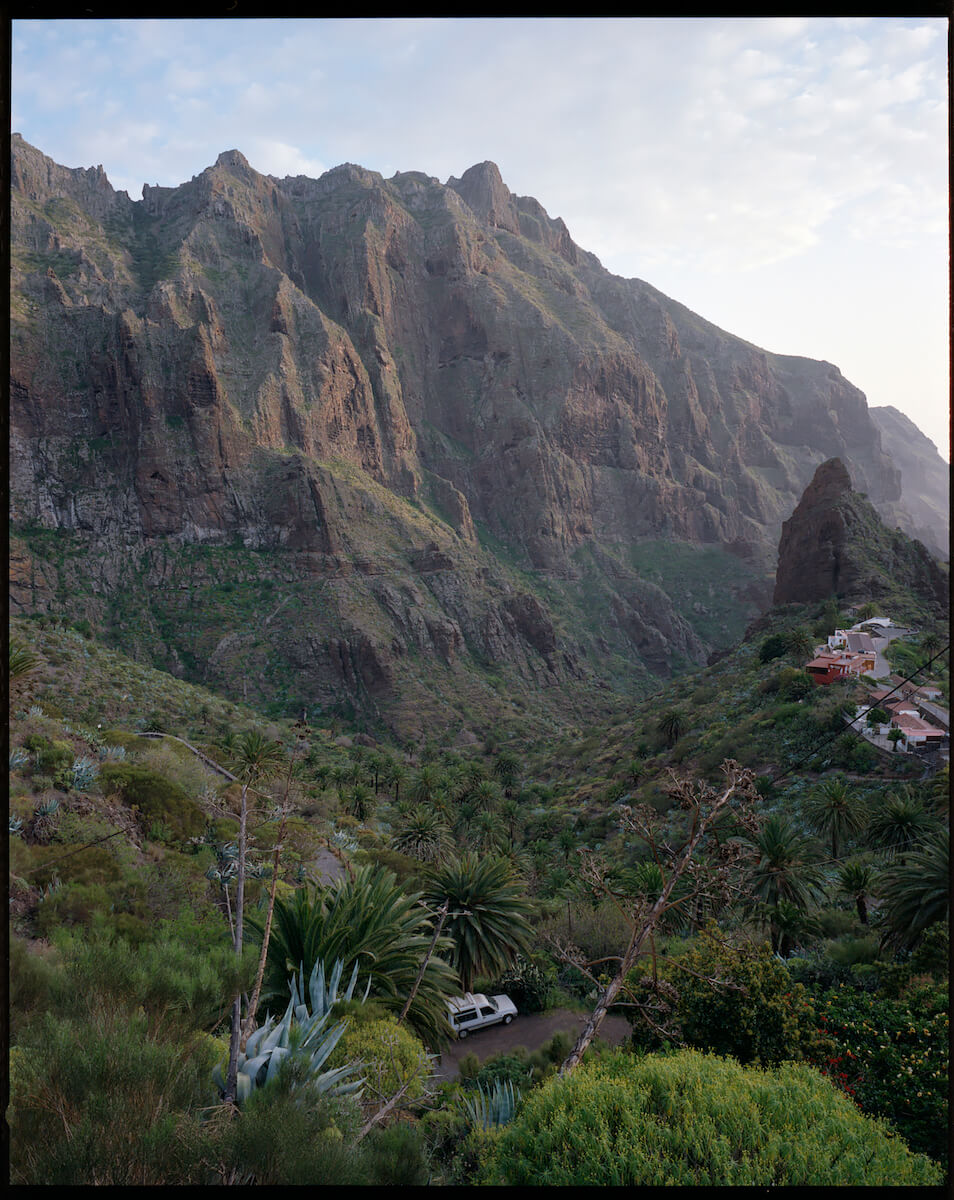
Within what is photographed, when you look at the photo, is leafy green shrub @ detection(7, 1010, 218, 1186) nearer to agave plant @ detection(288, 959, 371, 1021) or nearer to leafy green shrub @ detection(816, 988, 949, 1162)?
agave plant @ detection(288, 959, 371, 1021)

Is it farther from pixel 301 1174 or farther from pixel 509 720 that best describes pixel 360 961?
pixel 509 720

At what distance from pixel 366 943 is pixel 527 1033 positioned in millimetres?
11248

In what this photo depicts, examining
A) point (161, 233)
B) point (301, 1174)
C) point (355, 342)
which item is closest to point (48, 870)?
point (301, 1174)

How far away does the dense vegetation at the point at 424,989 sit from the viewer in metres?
4.88

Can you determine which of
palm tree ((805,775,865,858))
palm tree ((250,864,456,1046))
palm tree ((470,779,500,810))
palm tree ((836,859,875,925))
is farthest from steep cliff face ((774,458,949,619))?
palm tree ((250,864,456,1046))

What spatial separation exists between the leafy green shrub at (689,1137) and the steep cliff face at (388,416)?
7172 centimetres

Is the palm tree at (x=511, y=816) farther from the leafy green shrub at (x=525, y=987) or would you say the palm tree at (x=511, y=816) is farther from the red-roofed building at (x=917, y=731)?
the red-roofed building at (x=917, y=731)

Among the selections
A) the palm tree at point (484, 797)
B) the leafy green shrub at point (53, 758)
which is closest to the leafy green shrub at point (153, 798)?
the leafy green shrub at point (53, 758)

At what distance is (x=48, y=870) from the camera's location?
13164 millimetres

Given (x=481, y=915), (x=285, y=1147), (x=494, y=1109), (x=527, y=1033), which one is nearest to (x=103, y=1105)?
(x=285, y=1147)

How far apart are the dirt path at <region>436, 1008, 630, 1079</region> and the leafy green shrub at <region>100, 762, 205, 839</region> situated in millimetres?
9976

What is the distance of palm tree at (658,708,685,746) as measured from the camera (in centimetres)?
4669

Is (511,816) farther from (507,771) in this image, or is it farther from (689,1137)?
(689,1137)

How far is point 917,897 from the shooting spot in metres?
13.6
